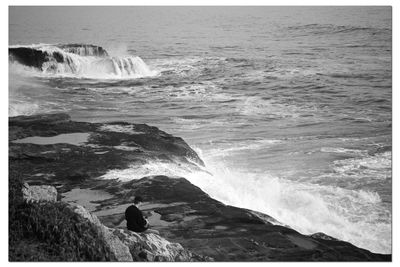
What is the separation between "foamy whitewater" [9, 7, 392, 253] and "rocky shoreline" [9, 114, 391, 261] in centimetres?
28

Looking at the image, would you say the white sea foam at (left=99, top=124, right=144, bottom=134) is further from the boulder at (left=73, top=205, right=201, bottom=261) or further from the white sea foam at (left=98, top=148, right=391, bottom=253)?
the boulder at (left=73, top=205, right=201, bottom=261)

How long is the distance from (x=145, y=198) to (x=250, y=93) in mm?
3718

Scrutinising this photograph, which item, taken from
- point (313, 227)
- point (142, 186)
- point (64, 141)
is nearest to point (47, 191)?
point (142, 186)

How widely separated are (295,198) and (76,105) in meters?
4.74

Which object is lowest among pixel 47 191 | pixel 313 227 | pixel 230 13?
pixel 313 227

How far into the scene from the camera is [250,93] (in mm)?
10195

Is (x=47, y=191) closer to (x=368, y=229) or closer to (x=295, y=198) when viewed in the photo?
(x=295, y=198)

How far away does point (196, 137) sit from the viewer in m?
9.70

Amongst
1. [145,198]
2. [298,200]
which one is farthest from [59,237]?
[298,200]

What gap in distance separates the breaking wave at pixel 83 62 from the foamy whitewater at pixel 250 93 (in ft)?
0.12

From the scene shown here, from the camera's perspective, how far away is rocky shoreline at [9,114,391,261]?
6.41 metres

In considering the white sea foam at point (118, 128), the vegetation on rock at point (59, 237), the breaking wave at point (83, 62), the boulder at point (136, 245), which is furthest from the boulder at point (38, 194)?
the breaking wave at point (83, 62)

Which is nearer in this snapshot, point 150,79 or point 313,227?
point 313,227

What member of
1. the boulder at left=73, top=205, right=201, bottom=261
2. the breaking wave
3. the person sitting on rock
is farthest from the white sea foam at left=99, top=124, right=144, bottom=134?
the boulder at left=73, top=205, right=201, bottom=261
